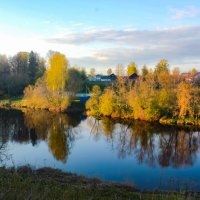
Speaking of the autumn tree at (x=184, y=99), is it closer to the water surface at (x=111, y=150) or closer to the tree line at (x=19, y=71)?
the water surface at (x=111, y=150)

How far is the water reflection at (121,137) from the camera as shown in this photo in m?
25.1

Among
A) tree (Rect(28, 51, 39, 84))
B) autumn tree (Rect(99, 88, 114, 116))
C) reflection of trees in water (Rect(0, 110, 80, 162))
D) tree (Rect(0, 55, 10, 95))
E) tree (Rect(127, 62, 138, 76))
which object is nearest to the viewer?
reflection of trees in water (Rect(0, 110, 80, 162))

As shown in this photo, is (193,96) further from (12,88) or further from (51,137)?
(12,88)

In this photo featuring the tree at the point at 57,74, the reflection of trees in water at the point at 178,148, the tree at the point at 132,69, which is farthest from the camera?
the tree at the point at 132,69

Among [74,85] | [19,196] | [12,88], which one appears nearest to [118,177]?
[19,196]

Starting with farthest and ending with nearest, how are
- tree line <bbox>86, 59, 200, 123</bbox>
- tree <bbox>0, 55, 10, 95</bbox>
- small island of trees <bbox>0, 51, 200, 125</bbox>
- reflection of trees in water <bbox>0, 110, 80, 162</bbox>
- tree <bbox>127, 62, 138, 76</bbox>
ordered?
tree <bbox>127, 62, 138, 76</bbox> < tree <bbox>0, 55, 10, 95</bbox> < small island of trees <bbox>0, 51, 200, 125</bbox> < tree line <bbox>86, 59, 200, 123</bbox> < reflection of trees in water <bbox>0, 110, 80, 162</bbox>

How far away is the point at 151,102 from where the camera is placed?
44.9m

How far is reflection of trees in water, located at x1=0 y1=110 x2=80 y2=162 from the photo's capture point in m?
28.1

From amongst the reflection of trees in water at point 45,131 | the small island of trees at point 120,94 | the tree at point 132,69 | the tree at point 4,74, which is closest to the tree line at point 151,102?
the small island of trees at point 120,94

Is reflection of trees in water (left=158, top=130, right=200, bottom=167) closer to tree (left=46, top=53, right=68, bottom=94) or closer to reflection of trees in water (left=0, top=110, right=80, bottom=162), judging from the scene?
reflection of trees in water (left=0, top=110, right=80, bottom=162)

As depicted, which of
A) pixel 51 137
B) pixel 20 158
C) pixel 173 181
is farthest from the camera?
pixel 51 137

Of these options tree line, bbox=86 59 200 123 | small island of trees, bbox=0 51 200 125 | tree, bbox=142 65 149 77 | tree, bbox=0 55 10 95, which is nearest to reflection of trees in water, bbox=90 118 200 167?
tree line, bbox=86 59 200 123

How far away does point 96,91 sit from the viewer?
5297 centimetres

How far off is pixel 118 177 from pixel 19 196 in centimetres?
1365
